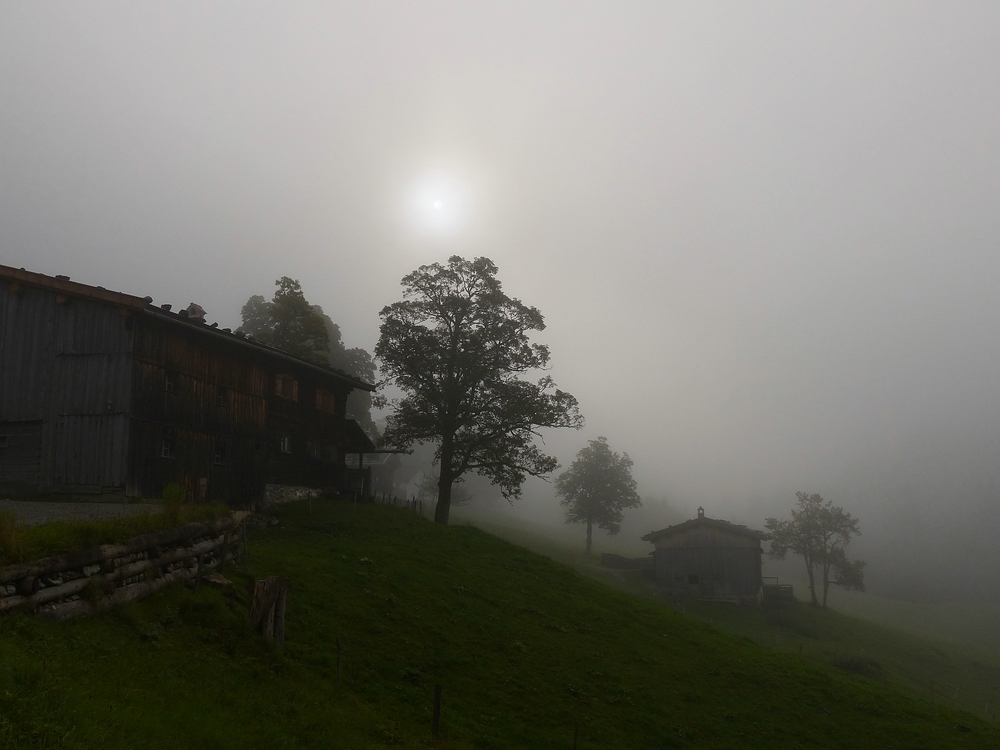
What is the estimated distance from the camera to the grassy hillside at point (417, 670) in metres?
11.0

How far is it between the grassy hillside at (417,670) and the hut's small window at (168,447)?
562 centimetres

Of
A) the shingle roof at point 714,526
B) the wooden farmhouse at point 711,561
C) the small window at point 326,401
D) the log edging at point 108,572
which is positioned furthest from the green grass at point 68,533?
the wooden farmhouse at point 711,561

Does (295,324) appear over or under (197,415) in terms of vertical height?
over

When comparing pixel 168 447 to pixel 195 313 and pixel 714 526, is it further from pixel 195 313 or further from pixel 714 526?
pixel 714 526

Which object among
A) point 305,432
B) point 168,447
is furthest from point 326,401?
point 168,447

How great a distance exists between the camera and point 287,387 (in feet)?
135

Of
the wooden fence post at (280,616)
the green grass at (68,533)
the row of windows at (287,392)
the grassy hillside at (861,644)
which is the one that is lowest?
the grassy hillside at (861,644)

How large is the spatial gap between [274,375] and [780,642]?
40721mm

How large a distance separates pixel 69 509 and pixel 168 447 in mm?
5522

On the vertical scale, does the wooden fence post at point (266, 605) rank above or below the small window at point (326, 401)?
below

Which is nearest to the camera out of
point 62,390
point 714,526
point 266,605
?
point 266,605

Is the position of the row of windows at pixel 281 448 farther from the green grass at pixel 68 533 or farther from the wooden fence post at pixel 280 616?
the wooden fence post at pixel 280 616

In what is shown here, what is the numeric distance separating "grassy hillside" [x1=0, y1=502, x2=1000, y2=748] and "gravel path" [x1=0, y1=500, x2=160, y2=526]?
500 cm

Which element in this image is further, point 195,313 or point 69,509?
point 195,313
